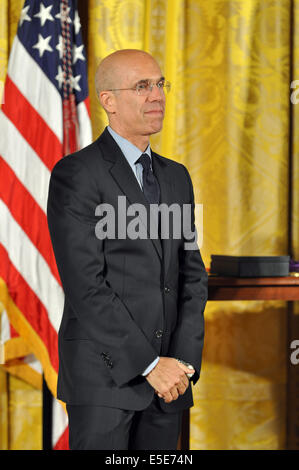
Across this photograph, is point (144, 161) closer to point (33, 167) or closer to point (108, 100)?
point (108, 100)

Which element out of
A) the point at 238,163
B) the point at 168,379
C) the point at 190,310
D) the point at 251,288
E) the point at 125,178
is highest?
the point at 238,163

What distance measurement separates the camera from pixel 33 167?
92.0 inches

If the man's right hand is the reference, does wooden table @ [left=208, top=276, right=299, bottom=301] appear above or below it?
above

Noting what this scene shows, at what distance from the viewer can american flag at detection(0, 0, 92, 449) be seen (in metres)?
2.32

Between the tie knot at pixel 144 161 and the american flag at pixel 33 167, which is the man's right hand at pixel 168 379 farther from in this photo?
the american flag at pixel 33 167

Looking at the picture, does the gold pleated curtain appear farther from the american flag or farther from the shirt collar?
the shirt collar

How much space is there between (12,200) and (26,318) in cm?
47

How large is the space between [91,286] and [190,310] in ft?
1.09

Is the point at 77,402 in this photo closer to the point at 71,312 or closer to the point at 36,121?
the point at 71,312

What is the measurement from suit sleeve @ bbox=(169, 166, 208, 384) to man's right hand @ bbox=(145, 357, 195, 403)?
0.06 meters

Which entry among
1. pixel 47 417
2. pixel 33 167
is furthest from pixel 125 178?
pixel 47 417

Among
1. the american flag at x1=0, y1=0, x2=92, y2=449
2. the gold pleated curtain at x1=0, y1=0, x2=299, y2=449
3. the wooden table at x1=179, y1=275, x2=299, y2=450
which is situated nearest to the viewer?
the wooden table at x1=179, y1=275, x2=299, y2=450

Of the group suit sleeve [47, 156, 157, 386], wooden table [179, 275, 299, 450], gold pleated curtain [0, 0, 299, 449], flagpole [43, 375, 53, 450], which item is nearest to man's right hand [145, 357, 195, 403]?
suit sleeve [47, 156, 157, 386]
